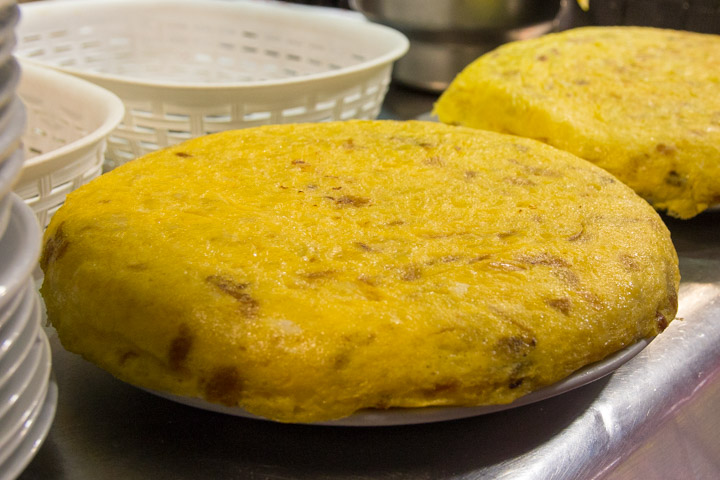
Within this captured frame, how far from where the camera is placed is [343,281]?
2.21 feet

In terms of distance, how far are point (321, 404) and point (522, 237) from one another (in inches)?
12.7

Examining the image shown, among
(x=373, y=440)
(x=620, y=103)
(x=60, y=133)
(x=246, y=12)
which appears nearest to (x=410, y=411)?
(x=373, y=440)

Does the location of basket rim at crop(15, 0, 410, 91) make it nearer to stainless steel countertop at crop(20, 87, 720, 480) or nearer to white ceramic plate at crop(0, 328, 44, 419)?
stainless steel countertop at crop(20, 87, 720, 480)

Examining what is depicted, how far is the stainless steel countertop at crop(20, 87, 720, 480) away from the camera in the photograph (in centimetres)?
67

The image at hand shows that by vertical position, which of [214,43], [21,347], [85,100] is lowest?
[214,43]

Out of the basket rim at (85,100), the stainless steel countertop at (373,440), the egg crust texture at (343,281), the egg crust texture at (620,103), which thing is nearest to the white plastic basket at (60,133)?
the basket rim at (85,100)

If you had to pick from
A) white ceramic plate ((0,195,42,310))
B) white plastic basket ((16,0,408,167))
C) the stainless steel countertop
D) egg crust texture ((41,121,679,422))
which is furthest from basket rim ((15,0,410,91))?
white ceramic plate ((0,195,42,310))

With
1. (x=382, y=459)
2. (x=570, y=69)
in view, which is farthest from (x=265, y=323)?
(x=570, y=69)

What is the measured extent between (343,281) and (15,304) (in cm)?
30

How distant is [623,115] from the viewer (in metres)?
1.22

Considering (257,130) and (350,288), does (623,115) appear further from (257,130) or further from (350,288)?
(350,288)

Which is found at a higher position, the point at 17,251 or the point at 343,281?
A: the point at 17,251

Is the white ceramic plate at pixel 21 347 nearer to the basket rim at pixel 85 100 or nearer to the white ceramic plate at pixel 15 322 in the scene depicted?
the white ceramic plate at pixel 15 322

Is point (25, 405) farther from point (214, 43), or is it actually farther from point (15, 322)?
point (214, 43)
